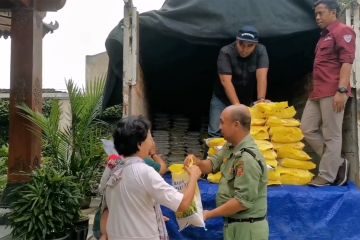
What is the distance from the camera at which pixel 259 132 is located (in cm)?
386

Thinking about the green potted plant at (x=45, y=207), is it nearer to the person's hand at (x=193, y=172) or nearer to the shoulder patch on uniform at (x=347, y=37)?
the person's hand at (x=193, y=172)

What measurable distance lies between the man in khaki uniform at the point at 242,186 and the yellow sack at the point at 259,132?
1.22 meters

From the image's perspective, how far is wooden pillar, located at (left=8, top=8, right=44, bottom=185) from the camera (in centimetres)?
520

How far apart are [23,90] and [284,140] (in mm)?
3339

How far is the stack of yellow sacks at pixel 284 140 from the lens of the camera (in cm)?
374

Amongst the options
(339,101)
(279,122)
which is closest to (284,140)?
(279,122)

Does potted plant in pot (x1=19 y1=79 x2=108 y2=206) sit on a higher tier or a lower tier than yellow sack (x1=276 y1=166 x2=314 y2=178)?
higher

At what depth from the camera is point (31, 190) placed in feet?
13.1

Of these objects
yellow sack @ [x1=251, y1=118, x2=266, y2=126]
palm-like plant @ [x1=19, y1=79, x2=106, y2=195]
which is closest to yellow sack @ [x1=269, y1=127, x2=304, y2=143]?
yellow sack @ [x1=251, y1=118, x2=266, y2=126]

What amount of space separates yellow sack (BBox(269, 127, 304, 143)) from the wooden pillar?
306cm

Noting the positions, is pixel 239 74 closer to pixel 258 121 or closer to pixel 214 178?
pixel 258 121

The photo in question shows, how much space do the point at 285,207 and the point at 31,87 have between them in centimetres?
352

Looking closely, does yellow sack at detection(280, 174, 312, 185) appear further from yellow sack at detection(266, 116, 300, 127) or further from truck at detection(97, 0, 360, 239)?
yellow sack at detection(266, 116, 300, 127)

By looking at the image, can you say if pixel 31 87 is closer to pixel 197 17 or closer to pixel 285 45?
pixel 197 17
